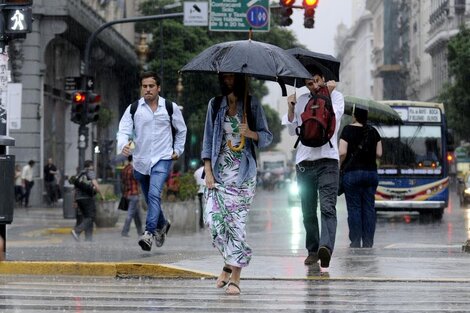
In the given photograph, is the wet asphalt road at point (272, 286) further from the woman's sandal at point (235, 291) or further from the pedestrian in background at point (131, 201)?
the pedestrian in background at point (131, 201)

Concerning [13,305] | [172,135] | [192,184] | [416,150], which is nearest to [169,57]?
[416,150]

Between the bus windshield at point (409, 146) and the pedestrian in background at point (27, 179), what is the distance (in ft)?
39.4

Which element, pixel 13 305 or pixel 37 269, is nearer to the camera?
pixel 13 305

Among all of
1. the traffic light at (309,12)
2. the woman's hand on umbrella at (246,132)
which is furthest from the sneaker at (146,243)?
the traffic light at (309,12)

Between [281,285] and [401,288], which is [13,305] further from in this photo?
[401,288]

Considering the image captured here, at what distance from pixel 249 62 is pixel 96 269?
263cm

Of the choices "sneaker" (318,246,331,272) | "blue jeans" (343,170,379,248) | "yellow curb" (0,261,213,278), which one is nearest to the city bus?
"blue jeans" (343,170,379,248)

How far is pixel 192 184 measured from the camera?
86.7 ft

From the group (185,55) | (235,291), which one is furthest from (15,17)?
(185,55)

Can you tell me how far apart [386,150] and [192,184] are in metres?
8.41

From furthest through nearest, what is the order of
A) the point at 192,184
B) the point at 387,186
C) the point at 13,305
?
the point at 387,186, the point at 192,184, the point at 13,305

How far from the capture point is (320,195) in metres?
11.5

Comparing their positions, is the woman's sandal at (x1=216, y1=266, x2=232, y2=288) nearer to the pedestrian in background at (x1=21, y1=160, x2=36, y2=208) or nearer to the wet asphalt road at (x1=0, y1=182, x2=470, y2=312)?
the wet asphalt road at (x1=0, y1=182, x2=470, y2=312)

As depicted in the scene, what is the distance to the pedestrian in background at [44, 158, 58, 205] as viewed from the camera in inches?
1636
